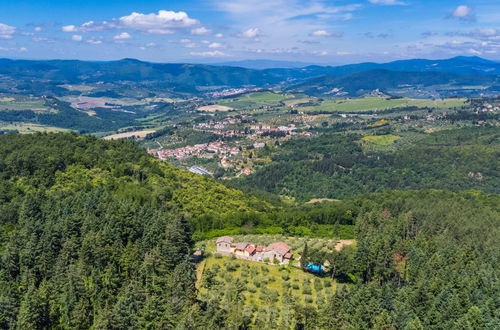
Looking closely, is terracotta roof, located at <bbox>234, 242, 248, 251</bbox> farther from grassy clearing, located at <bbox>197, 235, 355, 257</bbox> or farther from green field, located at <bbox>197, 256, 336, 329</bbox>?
grassy clearing, located at <bbox>197, 235, 355, 257</bbox>

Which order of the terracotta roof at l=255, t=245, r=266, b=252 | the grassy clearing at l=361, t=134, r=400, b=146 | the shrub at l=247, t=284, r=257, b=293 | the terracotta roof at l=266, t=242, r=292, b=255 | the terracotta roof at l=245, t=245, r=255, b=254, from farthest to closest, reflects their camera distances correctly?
the grassy clearing at l=361, t=134, r=400, b=146 < the terracotta roof at l=255, t=245, r=266, b=252 < the terracotta roof at l=245, t=245, r=255, b=254 < the terracotta roof at l=266, t=242, r=292, b=255 < the shrub at l=247, t=284, r=257, b=293

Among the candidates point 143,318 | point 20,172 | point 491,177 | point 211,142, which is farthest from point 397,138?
point 143,318

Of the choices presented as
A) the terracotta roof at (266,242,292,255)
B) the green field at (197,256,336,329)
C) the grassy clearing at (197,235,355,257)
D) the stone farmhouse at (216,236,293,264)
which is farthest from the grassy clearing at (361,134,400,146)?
the green field at (197,256,336,329)

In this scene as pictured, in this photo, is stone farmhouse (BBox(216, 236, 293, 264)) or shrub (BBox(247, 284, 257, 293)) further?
stone farmhouse (BBox(216, 236, 293, 264))

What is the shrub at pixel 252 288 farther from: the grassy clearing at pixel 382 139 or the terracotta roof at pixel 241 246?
the grassy clearing at pixel 382 139

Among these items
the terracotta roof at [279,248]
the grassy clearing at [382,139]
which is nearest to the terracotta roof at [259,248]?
the terracotta roof at [279,248]

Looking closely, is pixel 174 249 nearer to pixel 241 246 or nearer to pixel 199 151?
pixel 241 246
